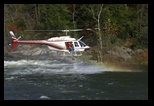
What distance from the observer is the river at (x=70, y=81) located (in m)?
19.9

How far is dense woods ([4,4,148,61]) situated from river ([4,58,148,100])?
156 inches

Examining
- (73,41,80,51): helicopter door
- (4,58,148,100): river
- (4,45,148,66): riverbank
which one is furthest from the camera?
(4,45,148,66): riverbank

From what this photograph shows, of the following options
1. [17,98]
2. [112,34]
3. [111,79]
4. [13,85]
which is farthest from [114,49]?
[17,98]

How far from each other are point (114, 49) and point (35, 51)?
5705 millimetres

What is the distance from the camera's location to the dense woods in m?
32.9

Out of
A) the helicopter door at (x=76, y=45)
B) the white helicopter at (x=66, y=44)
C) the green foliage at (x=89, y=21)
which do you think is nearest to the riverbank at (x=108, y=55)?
the green foliage at (x=89, y=21)

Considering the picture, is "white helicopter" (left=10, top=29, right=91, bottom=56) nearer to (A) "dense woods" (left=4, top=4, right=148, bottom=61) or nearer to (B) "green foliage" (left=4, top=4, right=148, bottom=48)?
(A) "dense woods" (left=4, top=4, right=148, bottom=61)

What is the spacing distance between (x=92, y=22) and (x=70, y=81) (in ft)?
38.8

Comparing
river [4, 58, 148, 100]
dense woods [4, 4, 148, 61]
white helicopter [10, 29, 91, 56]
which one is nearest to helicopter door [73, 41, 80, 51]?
white helicopter [10, 29, 91, 56]

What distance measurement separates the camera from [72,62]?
30203 millimetres

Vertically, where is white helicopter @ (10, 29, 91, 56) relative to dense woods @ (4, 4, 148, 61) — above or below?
below

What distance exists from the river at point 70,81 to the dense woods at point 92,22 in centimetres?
397

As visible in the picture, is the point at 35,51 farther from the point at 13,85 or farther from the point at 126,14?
the point at 13,85
